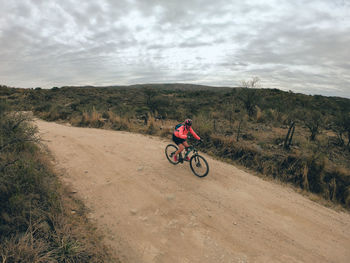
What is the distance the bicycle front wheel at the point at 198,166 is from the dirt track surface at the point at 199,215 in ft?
0.71

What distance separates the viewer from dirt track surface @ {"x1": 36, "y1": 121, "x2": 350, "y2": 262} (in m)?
3.62

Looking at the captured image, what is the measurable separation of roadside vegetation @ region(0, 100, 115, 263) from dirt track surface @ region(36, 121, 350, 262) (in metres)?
0.39

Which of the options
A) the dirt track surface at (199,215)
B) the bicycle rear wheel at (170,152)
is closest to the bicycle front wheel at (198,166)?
the dirt track surface at (199,215)

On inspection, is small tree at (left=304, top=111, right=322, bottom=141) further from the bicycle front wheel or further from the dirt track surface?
the bicycle front wheel

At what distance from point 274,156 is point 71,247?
695 cm

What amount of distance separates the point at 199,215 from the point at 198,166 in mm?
2035

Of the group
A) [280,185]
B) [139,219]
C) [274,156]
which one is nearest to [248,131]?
[274,156]

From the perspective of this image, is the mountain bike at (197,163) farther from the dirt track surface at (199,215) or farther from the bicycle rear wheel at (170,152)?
the bicycle rear wheel at (170,152)

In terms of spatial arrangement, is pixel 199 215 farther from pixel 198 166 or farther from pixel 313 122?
pixel 313 122

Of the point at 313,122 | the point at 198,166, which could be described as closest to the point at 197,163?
the point at 198,166

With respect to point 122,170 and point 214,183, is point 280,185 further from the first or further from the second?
point 122,170

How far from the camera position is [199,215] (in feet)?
14.7

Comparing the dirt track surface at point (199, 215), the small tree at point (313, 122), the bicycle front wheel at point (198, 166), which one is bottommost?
the dirt track surface at point (199, 215)

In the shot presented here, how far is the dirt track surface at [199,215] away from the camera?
3621 mm
